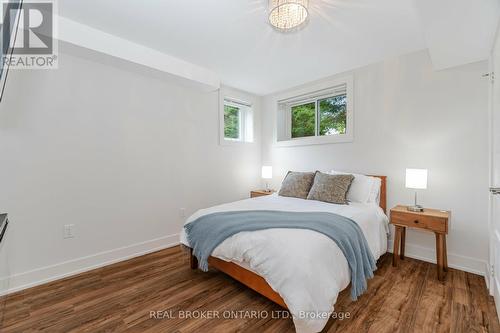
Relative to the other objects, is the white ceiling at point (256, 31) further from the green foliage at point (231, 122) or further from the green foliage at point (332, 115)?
the green foliage at point (231, 122)

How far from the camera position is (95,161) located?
2521 millimetres

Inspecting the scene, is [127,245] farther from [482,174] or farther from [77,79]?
[482,174]

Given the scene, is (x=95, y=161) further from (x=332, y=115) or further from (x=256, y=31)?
(x=332, y=115)

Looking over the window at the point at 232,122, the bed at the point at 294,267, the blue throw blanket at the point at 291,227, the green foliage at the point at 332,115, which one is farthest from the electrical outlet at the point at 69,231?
the green foliage at the point at 332,115

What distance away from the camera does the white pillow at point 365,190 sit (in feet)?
9.02

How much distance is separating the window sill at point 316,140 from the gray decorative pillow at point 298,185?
659mm

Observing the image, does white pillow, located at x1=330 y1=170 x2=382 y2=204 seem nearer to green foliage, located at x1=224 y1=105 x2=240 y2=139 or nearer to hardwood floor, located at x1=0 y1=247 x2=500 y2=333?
hardwood floor, located at x1=0 y1=247 x2=500 y2=333

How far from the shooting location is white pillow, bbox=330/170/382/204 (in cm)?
275

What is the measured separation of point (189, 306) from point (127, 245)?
1.37m

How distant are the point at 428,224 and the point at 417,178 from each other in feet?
1.54

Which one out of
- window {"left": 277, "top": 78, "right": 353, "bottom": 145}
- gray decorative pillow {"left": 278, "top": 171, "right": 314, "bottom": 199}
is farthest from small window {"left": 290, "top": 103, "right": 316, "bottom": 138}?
gray decorative pillow {"left": 278, "top": 171, "right": 314, "bottom": 199}

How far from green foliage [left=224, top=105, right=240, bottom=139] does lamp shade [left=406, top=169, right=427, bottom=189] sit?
2.69 metres

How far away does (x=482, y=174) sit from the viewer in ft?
7.59

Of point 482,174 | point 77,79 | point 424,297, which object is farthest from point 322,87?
point 77,79
